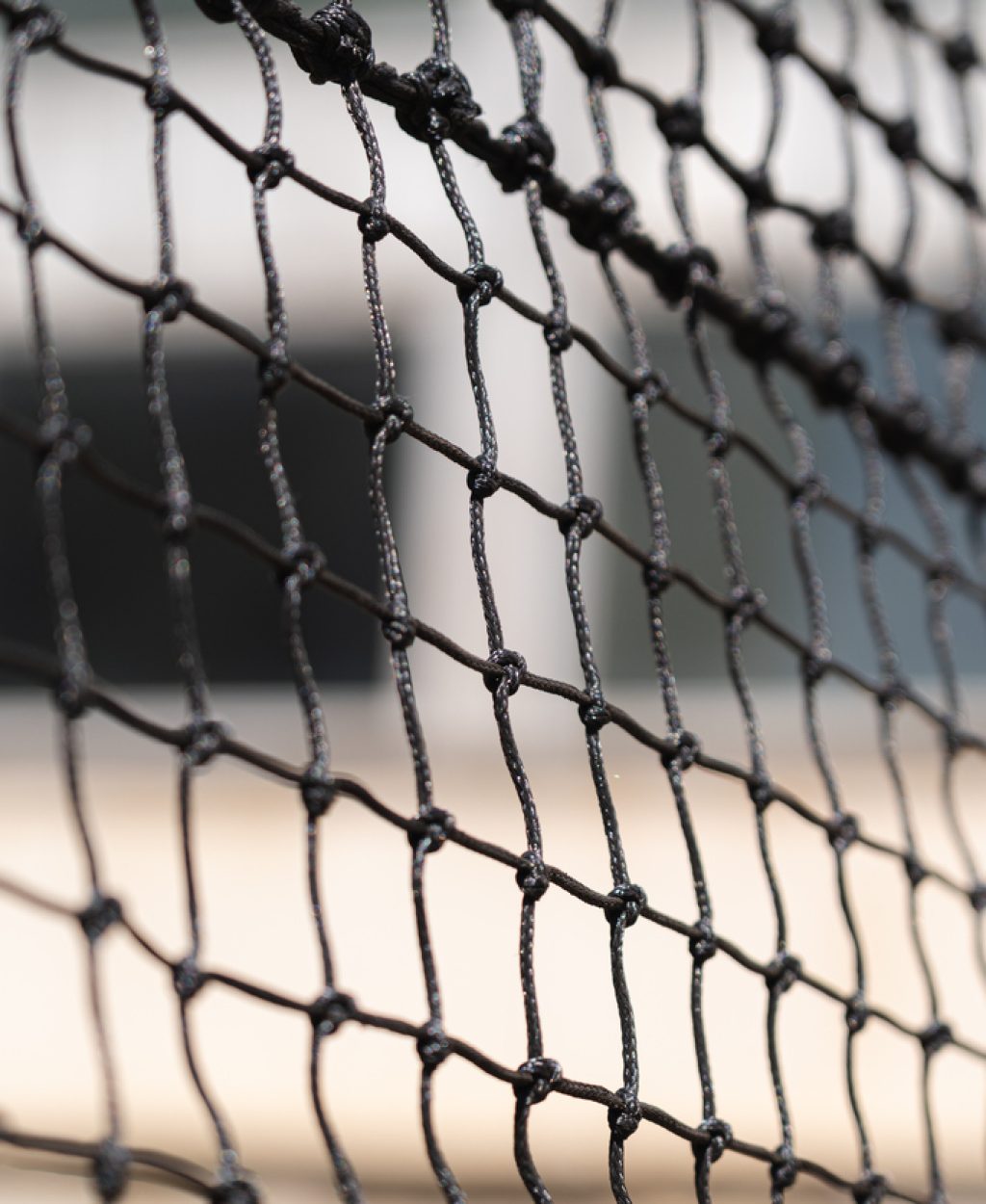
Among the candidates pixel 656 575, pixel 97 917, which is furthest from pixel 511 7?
pixel 97 917

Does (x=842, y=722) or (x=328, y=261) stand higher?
(x=328, y=261)

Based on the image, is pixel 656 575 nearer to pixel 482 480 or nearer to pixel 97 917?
pixel 482 480

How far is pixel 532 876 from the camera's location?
0.32m

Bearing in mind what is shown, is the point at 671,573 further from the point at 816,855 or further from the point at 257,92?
the point at 257,92

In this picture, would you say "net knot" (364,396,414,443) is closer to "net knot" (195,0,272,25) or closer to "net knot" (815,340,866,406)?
"net knot" (195,0,272,25)

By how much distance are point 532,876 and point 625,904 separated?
29mm

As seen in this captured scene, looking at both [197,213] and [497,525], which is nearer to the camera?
[497,525]

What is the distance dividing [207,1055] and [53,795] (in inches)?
10.5

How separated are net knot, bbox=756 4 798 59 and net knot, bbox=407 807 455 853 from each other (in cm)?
29

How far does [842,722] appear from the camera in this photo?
1.17 m

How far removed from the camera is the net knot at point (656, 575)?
0.38 meters

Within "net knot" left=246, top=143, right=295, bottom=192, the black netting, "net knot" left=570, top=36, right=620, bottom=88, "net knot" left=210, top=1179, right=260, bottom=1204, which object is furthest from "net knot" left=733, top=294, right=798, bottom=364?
"net knot" left=210, top=1179, right=260, bottom=1204

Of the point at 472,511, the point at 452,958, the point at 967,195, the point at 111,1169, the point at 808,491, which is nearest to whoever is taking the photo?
the point at 111,1169

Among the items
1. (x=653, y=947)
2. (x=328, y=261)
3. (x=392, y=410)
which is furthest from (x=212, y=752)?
(x=328, y=261)
